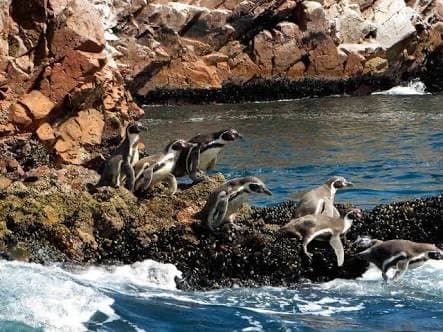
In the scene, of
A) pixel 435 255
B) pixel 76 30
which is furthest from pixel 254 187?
pixel 76 30

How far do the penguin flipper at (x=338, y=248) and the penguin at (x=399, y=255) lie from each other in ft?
0.90

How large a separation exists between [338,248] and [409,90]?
31.2 metres

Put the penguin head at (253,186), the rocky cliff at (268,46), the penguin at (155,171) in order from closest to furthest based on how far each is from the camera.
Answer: the penguin head at (253,186)
the penguin at (155,171)
the rocky cliff at (268,46)

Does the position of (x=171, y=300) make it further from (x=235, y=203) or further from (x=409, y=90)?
(x=409, y=90)

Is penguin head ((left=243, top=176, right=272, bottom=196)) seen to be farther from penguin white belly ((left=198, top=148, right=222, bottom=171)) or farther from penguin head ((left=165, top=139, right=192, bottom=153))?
penguin white belly ((left=198, top=148, right=222, bottom=171))

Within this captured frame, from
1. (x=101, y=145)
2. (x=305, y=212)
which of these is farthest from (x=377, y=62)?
(x=305, y=212)

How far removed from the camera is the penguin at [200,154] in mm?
12156

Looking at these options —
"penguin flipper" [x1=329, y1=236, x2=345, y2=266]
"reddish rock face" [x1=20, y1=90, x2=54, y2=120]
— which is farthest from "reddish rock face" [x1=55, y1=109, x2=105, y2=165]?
"penguin flipper" [x1=329, y1=236, x2=345, y2=266]

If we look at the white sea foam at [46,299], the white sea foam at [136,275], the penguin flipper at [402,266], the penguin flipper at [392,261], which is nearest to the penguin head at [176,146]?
the white sea foam at [136,275]

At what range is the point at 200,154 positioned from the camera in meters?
12.4

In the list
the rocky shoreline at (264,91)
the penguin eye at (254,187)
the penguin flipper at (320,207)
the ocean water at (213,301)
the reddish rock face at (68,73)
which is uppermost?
the reddish rock face at (68,73)

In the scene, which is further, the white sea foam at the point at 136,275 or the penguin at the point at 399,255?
the penguin at the point at 399,255

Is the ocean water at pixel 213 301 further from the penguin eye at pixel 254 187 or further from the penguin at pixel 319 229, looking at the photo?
the penguin eye at pixel 254 187

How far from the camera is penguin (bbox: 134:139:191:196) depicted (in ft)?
37.3
